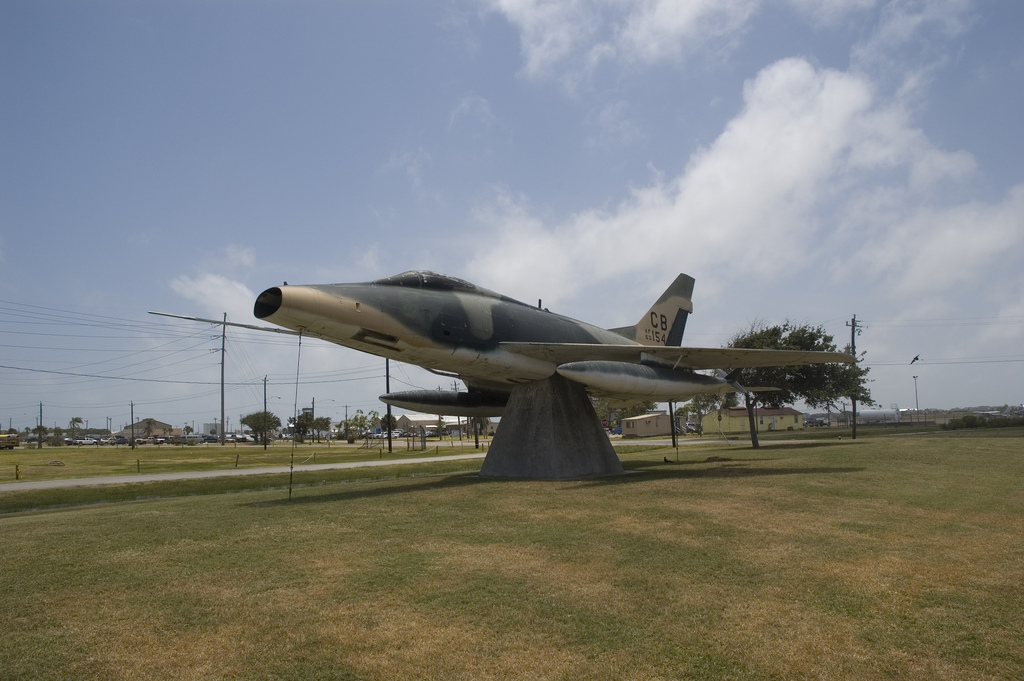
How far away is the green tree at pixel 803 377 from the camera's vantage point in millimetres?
36938

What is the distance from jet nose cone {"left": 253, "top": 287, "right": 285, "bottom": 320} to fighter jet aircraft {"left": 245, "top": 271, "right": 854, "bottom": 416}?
0.06 feet

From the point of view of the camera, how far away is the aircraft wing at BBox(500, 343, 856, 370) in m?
16.3

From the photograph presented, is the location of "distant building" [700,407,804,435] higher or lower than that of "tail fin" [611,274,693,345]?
lower

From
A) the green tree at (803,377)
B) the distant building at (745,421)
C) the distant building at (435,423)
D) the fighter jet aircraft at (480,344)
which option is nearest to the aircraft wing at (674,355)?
the fighter jet aircraft at (480,344)

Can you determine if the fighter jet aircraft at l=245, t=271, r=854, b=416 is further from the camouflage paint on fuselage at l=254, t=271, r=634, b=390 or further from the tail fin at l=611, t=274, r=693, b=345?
the tail fin at l=611, t=274, r=693, b=345

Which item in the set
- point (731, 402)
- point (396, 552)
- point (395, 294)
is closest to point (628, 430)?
point (731, 402)

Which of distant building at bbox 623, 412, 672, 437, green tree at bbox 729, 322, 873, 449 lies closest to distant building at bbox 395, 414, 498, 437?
distant building at bbox 623, 412, 672, 437

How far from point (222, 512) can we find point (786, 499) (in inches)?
394

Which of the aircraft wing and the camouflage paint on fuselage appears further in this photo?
the aircraft wing

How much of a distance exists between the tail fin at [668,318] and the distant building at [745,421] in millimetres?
53197

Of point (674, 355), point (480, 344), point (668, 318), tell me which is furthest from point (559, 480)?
point (668, 318)

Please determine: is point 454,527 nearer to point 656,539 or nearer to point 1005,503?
point 656,539

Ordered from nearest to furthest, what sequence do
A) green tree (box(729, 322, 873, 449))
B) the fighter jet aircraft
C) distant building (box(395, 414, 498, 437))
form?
1. the fighter jet aircraft
2. green tree (box(729, 322, 873, 449))
3. distant building (box(395, 414, 498, 437))

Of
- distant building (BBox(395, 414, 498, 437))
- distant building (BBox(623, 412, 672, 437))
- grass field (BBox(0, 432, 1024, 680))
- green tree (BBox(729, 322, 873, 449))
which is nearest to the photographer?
grass field (BBox(0, 432, 1024, 680))
